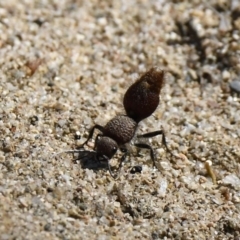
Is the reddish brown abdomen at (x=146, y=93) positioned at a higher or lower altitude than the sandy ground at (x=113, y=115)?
higher

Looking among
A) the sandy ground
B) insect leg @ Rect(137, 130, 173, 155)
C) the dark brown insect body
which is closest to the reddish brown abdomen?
the dark brown insect body

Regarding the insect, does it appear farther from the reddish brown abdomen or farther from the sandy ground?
the sandy ground

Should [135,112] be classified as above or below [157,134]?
above

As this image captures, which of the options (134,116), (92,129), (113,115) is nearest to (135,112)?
(134,116)

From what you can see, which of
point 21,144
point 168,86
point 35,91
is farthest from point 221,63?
point 21,144

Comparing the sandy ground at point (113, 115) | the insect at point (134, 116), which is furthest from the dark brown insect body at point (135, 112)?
the sandy ground at point (113, 115)

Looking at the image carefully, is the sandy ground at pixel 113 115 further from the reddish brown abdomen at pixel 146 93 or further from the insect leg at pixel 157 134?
the reddish brown abdomen at pixel 146 93

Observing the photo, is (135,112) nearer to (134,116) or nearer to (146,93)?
(134,116)
